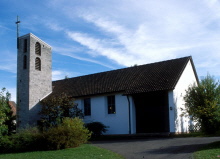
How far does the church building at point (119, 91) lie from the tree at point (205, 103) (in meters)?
1.46

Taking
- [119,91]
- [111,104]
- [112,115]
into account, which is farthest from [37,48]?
[112,115]

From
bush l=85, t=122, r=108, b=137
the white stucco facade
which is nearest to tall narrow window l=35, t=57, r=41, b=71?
the white stucco facade

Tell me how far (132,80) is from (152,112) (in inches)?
139

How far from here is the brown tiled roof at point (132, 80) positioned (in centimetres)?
2177

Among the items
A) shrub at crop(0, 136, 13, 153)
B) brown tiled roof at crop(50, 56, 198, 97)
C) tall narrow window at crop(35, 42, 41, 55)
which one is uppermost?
tall narrow window at crop(35, 42, 41, 55)

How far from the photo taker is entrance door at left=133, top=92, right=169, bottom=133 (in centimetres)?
2173

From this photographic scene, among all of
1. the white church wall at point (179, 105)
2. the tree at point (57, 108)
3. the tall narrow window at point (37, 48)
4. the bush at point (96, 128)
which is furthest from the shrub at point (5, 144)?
the tall narrow window at point (37, 48)

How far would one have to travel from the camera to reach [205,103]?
18469 millimetres

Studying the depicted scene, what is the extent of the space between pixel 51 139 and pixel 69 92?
13307 millimetres

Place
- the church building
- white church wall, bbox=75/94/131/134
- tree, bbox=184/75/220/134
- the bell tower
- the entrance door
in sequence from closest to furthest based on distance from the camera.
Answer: tree, bbox=184/75/220/134, the church building, the entrance door, white church wall, bbox=75/94/131/134, the bell tower

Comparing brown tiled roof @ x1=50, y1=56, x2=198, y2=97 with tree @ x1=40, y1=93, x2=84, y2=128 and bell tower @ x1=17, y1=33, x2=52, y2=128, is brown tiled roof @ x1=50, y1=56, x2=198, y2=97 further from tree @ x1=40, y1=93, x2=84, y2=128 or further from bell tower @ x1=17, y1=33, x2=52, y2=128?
tree @ x1=40, y1=93, x2=84, y2=128

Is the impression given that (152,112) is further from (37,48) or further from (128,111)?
(37,48)

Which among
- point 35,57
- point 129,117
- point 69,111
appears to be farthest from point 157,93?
point 35,57

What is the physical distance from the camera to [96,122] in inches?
911
